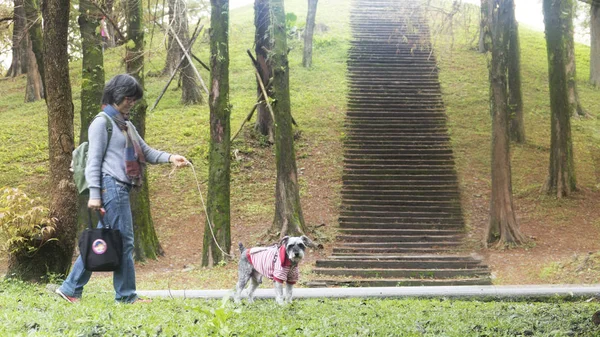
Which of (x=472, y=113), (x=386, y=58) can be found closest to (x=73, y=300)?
(x=472, y=113)

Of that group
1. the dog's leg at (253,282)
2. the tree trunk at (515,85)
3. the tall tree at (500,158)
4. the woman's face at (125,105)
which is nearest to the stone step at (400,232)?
Result: the tall tree at (500,158)

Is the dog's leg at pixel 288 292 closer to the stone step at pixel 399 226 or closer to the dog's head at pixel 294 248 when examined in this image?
the dog's head at pixel 294 248

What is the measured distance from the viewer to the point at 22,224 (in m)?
7.76

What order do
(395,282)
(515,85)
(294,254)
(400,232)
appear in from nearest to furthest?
(294,254) → (395,282) → (400,232) → (515,85)

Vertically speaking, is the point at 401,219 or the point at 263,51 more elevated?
the point at 263,51

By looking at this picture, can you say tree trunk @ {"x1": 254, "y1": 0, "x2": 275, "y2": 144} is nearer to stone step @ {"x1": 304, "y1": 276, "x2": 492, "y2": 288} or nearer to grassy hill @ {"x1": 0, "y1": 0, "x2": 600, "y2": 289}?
grassy hill @ {"x1": 0, "y1": 0, "x2": 600, "y2": 289}

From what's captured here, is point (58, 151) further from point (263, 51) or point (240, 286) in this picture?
point (263, 51)

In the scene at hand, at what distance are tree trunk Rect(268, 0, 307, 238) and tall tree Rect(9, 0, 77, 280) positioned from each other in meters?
7.13

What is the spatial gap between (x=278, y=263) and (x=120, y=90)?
2.51 meters

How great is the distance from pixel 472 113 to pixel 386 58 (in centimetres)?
622

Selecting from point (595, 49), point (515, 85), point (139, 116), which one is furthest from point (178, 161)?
point (595, 49)

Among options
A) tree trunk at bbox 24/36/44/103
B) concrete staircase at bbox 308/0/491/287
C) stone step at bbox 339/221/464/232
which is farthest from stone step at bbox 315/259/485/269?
tree trunk at bbox 24/36/44/103

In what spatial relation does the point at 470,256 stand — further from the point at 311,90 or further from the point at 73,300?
the point at 311,90

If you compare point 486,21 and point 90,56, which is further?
point 486,21
